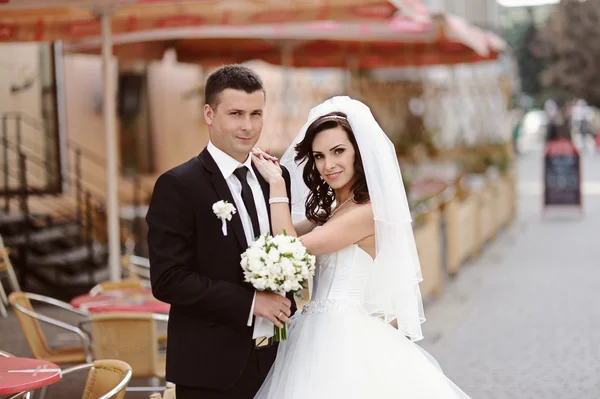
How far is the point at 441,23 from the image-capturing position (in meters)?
12.7

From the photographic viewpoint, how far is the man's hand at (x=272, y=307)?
11.4 ft

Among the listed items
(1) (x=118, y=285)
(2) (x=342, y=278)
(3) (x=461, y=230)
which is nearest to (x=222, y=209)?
(2) (x=342, y=278)

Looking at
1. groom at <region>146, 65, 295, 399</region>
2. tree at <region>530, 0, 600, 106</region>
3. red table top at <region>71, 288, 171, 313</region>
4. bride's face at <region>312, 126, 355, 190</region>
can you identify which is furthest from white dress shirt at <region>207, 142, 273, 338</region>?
tree at <region>530, 0, 600, 106</region>

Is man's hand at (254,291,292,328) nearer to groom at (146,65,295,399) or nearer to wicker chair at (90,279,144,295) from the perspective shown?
groom at (146,65,295,399)

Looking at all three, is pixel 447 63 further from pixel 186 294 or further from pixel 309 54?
pixel 186 294

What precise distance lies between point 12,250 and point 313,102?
11114mm

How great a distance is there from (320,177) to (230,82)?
33.3 inches

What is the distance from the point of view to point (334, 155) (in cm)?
393

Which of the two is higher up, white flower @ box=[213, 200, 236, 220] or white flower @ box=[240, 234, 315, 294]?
white flower @ box=[213, 200, 236, 220]

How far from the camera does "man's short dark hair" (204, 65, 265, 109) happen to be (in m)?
3.49

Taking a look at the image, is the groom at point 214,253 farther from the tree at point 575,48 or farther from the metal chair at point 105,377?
the tree at point 575,48

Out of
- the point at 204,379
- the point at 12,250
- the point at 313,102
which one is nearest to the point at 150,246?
the point at 204,379

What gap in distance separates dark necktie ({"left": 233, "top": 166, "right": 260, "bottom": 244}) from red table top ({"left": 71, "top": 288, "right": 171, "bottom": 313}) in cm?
344

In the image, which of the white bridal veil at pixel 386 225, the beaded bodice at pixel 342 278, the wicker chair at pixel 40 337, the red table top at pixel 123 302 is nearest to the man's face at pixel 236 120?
the white bridal veil at pixel 386 225
